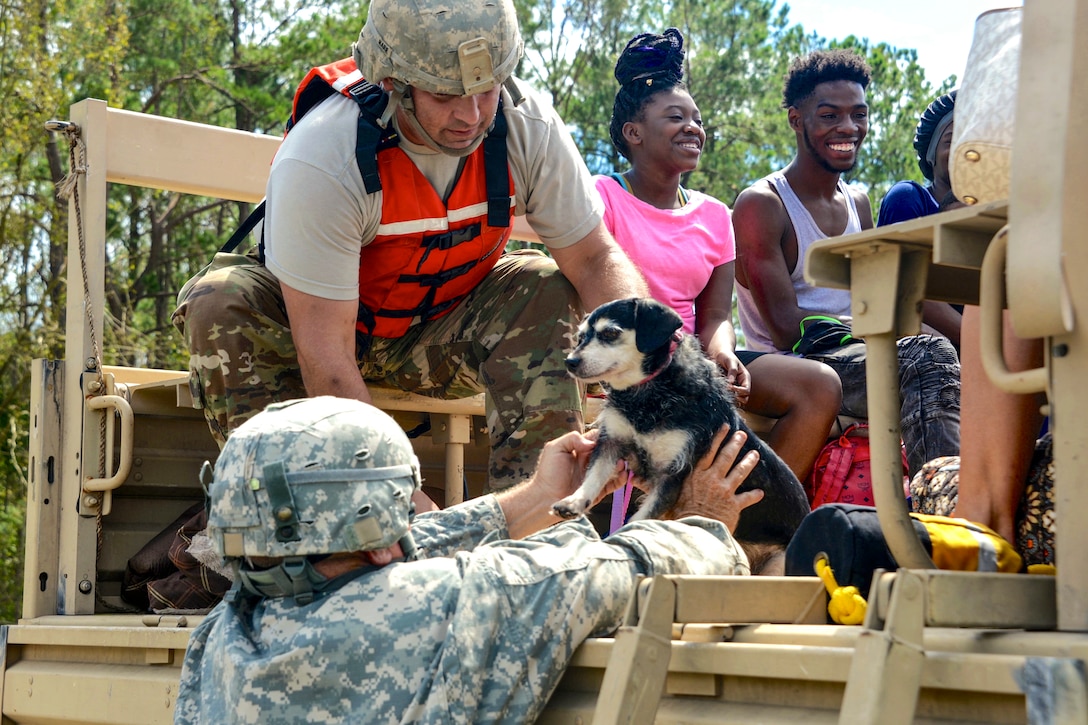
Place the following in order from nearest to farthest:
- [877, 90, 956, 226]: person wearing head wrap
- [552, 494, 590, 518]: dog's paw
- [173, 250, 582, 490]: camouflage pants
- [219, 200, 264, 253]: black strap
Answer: [552, 494, 590, 518]: dog's paw, [173, 250, 582, 490]: camouflage pants, [219, 200, 264, 253]: black strap, [877, 90, 956, 226]: person wearing head wrap

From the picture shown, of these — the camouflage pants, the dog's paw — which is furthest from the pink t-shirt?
the dog's paw

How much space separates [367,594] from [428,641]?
5.4 inches

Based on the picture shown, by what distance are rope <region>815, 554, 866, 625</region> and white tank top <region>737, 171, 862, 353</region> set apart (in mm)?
2684

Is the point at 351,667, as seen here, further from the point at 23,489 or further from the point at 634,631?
the point at 23,489

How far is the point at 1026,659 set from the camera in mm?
1568

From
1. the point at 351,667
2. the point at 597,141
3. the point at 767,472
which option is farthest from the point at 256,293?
the point at 597,141

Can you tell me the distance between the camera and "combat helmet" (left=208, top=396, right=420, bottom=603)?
2.25 meters

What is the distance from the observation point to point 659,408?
381cm

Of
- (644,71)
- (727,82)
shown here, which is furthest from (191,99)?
(644,71)

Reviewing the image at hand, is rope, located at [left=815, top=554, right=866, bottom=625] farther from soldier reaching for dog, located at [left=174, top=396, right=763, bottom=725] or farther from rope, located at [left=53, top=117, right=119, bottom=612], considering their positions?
rope, located at [left=53, top=117, right=119, bottom=612]

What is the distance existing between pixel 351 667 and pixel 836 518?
865 mm

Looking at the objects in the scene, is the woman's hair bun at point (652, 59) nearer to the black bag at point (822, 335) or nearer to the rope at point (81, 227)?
the black bag at point (822, 335)

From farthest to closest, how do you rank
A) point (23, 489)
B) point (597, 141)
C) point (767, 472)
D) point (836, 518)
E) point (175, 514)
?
point (597, 141), point (23, 489), point (175, 514), point (767, 472), point (836, 518)

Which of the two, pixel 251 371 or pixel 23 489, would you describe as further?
pixel 23 489
